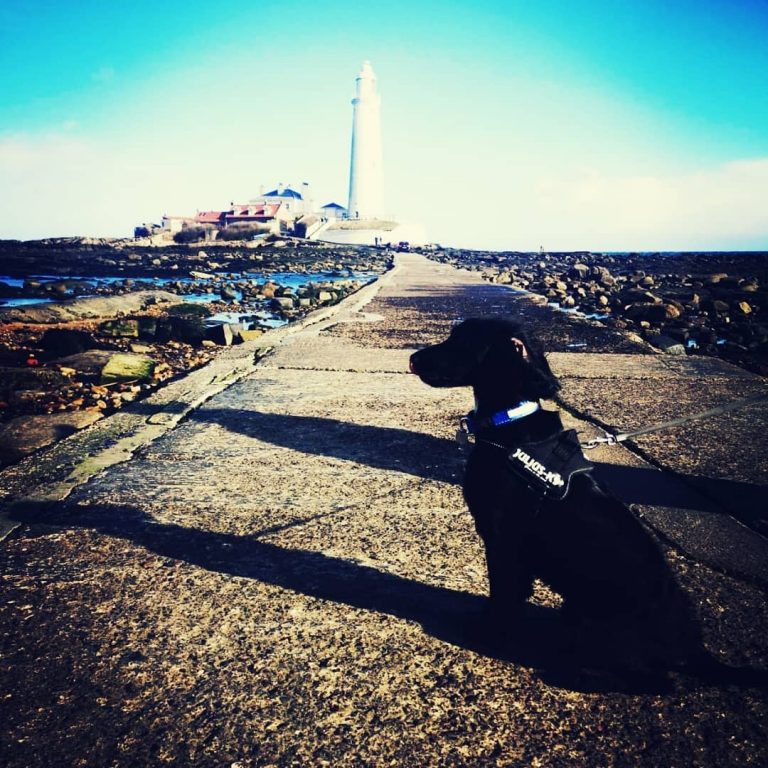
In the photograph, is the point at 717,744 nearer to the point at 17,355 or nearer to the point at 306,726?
the point at 306,726

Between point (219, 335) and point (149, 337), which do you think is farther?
point (149, 337)

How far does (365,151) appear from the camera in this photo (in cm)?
7556

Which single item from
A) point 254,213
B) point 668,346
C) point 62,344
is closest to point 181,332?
point 62,344

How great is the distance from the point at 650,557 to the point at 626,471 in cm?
144

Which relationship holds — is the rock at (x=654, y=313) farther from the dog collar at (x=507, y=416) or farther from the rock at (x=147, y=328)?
the dog collar at (x=507, y=416)

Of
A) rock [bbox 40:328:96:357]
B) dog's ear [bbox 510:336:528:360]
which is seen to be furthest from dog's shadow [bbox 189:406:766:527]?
rock [bbox 40:328:96:357]

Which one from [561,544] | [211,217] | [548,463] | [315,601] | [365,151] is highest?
[365,151]

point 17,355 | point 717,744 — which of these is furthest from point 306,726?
point 17,355

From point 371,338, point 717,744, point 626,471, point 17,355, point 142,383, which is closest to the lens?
point 717,744

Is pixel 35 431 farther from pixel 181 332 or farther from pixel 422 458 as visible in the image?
pixel 181 332

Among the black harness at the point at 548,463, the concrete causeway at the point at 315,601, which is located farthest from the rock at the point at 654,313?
the black harness at the point at 548,463

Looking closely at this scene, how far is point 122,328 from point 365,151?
74.9 metres

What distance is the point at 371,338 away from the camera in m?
6.68

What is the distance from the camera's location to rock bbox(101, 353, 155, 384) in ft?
16.3
